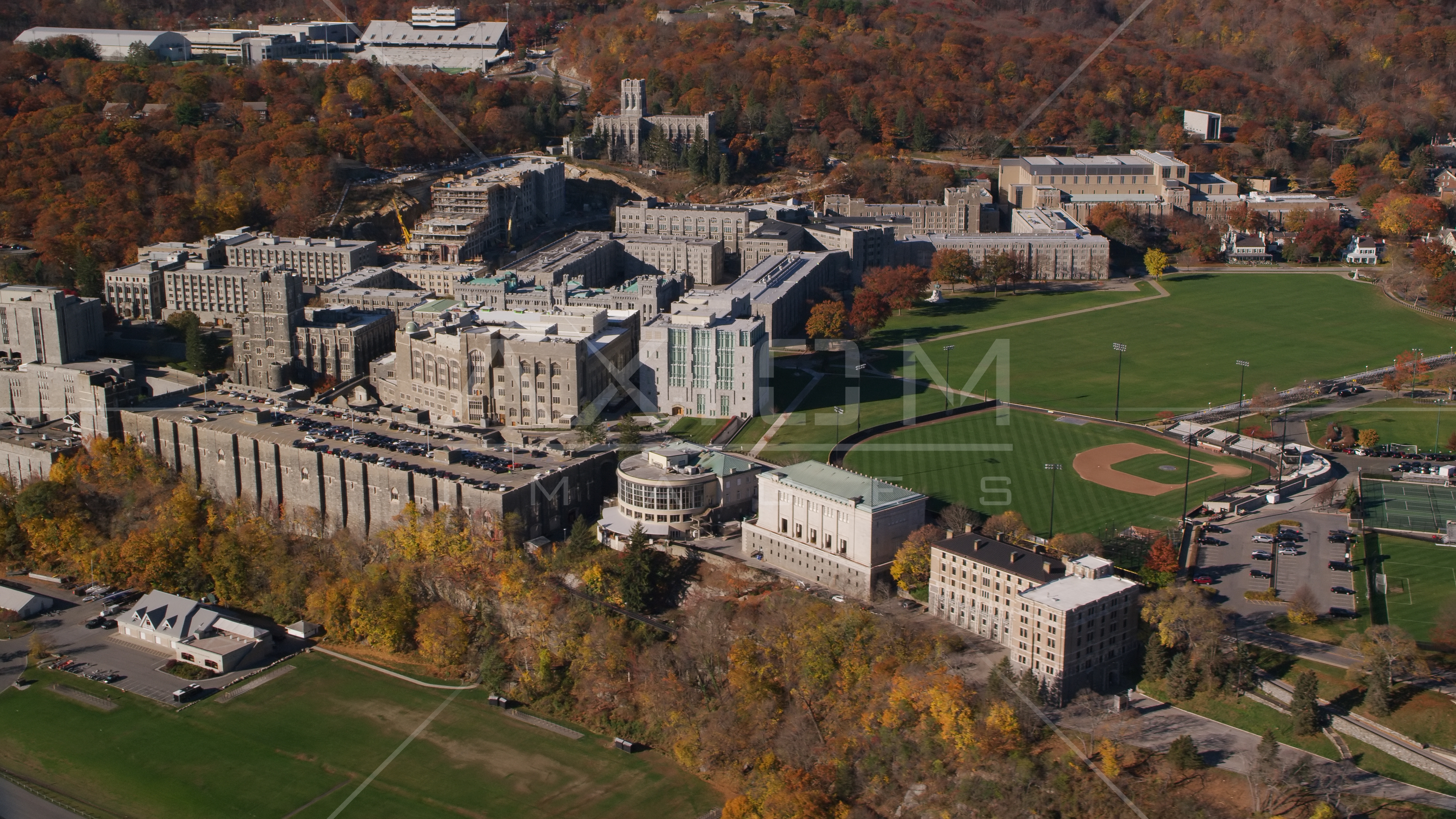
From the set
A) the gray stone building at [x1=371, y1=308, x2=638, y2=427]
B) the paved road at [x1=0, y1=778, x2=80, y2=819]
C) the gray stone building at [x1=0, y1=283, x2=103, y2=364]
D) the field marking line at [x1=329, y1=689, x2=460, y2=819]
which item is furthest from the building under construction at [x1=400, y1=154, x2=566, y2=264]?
the paved road at [x1=0, y1=778, x2=80, y2=819]

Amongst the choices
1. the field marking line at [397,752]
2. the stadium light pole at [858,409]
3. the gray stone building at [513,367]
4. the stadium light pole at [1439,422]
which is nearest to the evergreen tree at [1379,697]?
the stadium light pole at [1439,422]

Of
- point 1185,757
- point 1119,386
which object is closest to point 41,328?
point 1119,386

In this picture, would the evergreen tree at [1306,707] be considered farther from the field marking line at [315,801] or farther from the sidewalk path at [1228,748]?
the field marking line at [315,801]

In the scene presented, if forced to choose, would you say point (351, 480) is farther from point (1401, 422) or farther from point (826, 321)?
point (1401, 422)

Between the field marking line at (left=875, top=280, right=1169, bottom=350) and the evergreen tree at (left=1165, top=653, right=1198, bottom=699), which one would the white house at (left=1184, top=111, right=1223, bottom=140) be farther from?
the evergreen tree at (left=1165, top=653, right=1198, bottom=699)

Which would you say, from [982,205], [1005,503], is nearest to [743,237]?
[982,205]
